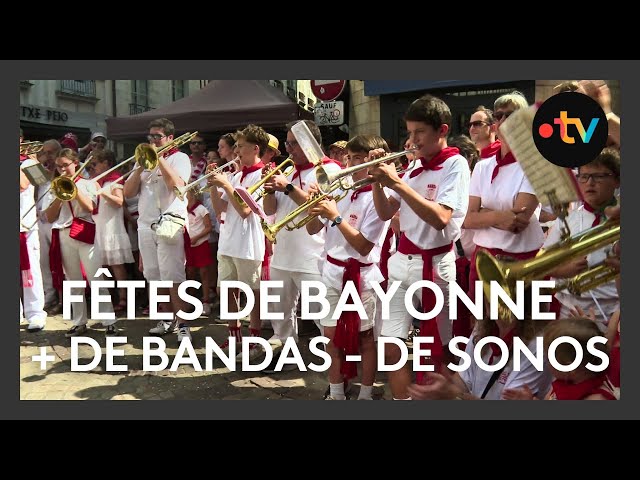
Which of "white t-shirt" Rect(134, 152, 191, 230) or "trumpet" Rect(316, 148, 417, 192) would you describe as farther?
"white t-shirt" Rect(134, 152, 191, 230)

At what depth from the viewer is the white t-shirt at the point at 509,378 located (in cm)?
259

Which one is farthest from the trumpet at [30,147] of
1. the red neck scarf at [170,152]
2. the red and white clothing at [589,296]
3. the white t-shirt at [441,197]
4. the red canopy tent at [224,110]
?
the red and white clothing at [589,296]

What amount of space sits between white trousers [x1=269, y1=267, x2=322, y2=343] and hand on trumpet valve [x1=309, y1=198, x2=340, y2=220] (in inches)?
15.9

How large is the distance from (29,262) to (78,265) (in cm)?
24

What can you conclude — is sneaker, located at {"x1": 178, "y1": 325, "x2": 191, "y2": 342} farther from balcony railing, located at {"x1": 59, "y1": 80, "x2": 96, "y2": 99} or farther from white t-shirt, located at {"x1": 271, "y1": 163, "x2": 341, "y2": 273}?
balcony railing, located at {"x1": 59, "y1": 80, "x2": 96, "y2": 99}

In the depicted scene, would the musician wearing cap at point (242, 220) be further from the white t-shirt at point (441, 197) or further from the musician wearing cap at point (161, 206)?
the white t-shirt at point (441, 197)

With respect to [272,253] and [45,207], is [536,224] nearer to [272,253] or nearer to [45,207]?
[272,253]

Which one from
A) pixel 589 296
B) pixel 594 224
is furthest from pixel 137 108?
pixel 589 296

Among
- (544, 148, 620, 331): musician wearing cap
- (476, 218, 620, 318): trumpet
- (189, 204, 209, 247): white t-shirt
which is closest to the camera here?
(476, 218, 620, 318): trumpet

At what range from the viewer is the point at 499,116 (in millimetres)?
2689

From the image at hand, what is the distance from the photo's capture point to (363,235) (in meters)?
2.92

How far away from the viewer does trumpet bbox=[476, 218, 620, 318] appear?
7.56 ft

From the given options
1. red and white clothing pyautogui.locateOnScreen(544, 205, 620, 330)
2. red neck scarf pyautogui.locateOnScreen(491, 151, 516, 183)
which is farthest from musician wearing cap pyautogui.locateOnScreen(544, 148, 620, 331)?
red neck scarf pyautogui.locateOnScreen(491, 151, 516, 183)
